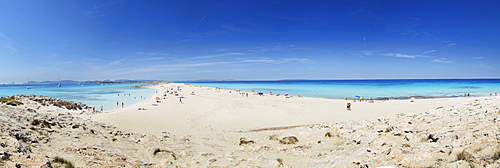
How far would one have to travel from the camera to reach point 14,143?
5.25 m

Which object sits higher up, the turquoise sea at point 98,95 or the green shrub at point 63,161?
the green shrub at point 63,161

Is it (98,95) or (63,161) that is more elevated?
(63,161)

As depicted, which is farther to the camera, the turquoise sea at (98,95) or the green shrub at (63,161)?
the turquoise sea at (98,95)

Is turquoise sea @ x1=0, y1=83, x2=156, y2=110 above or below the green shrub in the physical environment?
below

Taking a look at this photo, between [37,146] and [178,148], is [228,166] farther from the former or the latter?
[37,146]

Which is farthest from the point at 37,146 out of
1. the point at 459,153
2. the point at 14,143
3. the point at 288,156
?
the point at 459,153

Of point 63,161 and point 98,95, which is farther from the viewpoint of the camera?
point 98,95

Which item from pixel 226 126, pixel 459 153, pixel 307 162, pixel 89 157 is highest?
A: pixel 459 153

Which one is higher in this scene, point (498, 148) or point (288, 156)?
point (498, 148)

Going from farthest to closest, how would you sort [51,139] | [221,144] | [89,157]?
[221,144] → [51,139] → [89,157]

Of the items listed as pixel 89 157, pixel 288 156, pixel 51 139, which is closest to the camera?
pixel 89 157

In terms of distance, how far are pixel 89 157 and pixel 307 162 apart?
6.61 meters

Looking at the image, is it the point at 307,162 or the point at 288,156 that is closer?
the point at 307,162

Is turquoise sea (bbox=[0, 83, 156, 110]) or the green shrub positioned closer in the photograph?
Result: the green shrub
